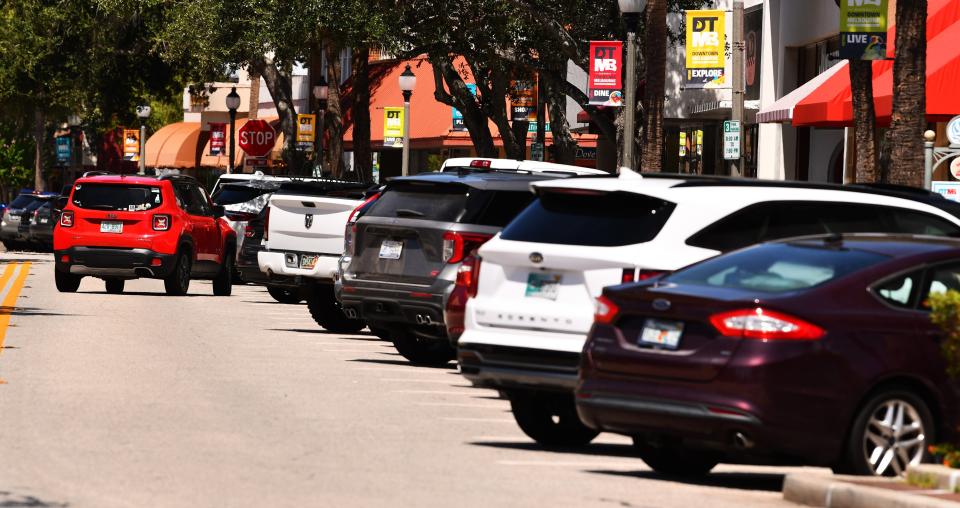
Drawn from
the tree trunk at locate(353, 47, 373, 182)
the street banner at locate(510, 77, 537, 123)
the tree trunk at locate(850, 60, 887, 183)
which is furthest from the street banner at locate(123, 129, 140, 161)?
the tree trunk at locate(850, 60, 887, 183)

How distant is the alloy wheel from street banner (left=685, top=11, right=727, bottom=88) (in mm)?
23574

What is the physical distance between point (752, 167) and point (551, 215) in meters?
29.6

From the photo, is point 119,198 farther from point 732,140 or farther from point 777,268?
point 777,268

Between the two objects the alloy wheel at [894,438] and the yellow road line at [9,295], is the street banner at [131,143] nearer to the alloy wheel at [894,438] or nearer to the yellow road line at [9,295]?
the yellow road line at [9,295]

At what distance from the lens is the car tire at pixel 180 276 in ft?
101

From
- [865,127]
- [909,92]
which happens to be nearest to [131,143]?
[865,127]

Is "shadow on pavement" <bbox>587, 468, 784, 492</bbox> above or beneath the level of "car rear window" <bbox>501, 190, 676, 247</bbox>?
beneath

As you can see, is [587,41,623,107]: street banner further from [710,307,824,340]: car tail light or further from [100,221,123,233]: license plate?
[710,307,824,340]: car tail light

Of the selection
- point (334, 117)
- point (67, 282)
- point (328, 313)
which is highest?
point (334, 117)

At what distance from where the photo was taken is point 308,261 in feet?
77.9

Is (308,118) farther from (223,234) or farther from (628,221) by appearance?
(628,221)

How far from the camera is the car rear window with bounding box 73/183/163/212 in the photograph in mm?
30359

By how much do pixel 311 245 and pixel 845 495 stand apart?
14637 mm

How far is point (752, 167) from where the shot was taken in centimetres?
4172
